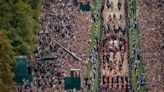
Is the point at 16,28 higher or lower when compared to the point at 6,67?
higher

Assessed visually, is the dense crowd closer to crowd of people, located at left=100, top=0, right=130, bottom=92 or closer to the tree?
crowd of people, located at left=100, top=0, right=130, bottom=92

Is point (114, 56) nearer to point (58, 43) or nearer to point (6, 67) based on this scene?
point (58, 43)

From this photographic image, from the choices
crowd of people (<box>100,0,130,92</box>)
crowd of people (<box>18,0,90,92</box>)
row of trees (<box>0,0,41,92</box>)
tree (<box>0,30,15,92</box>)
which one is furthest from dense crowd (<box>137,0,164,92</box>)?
tree (<box>0,30,15,92</box>)

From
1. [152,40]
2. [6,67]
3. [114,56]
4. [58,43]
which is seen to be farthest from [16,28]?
[152,40]

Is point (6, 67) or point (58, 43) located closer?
point (6, 67)

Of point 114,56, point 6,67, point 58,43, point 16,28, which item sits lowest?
point 114,56

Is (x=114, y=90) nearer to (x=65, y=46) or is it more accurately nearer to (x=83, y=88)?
(x=83, y=88)

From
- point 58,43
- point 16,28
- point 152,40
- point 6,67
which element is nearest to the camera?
point 6,67

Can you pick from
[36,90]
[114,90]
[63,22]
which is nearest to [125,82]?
[114,90]
